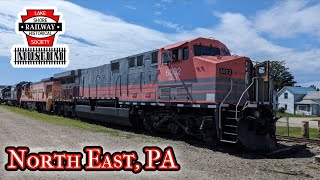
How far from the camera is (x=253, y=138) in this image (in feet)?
39.1

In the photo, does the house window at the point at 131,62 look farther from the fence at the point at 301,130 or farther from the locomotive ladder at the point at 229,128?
the fence at the point at 301,130

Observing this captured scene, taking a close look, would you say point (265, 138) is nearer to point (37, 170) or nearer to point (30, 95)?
point (37, 170)

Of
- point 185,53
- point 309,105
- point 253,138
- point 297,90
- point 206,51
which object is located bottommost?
point 309,105

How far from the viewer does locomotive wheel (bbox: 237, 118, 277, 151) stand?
11648 millimetres

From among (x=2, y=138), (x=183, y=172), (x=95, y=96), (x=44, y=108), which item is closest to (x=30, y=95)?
(x=44, y=108)

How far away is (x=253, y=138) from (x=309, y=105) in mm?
67316

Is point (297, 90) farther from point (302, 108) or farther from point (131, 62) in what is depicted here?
point (131, 62)

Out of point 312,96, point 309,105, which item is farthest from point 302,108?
point 312,96

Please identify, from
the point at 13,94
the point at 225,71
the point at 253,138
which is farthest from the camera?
the point at 13,94

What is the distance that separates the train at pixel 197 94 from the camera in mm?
12039

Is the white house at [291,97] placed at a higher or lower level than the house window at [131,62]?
lower

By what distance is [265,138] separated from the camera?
40.1 feet

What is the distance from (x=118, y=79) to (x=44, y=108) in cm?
1773

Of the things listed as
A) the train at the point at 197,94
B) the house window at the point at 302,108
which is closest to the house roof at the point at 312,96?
the house window at the point at 302,108
